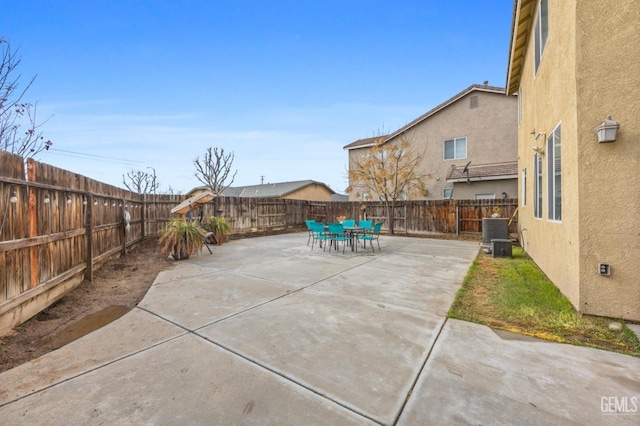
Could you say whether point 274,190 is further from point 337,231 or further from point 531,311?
point 531,311

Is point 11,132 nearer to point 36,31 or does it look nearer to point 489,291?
point 36,31

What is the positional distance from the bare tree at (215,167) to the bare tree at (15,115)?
1794 centimetres

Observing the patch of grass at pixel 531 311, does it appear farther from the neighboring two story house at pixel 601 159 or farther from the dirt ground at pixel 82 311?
the dirt ground at pixel 82 311

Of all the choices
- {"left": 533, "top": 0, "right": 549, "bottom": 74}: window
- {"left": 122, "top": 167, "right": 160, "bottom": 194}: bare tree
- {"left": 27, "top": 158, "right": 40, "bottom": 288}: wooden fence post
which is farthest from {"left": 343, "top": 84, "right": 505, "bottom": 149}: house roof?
{"left": 122, "top": 167, "right": 160, "bottom": 194}: bare tree

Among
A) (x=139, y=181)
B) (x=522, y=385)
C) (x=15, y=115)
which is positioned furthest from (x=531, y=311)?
(x=139, y=181)

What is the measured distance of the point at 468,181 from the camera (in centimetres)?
1454

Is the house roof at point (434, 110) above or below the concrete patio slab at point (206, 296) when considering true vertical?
above

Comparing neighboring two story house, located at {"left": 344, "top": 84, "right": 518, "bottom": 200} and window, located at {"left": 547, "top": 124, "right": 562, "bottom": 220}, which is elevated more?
neighboring two story house, located at {"left": 344, "top": 84, "right": 518, "bottom": 200}

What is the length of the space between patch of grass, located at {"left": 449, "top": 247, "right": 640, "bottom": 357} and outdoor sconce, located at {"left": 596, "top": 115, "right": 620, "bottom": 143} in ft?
7.17

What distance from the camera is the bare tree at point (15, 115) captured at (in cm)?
473

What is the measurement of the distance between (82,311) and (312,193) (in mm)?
32150

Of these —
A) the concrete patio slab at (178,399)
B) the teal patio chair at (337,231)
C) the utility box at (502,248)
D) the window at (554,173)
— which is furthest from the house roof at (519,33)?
the concrete patio slab at (178,399)

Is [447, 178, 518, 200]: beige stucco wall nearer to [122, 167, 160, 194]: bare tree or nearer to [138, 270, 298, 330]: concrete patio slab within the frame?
[138, 270, 298, 330]: concrete patio slab

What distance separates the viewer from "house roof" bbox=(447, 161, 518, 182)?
45.0 ft
